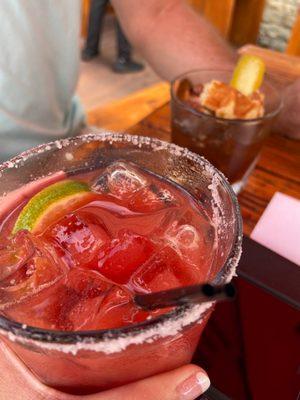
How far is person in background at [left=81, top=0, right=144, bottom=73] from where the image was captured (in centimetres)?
379

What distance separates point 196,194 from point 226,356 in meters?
0.27

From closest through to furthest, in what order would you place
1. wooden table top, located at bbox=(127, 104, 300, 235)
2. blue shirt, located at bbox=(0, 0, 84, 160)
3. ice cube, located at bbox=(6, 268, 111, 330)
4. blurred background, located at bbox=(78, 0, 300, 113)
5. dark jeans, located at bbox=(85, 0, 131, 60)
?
ice cube, located at bbox=(6, 268, 111, 330), wooden table top, located at bbox=(127, 104, 300, 235), blue shirt, located at bbox=(0, 0, 84, 160), blurred background, located at bbox=(78, 0, 300, 113), dark jeans, located at bbox=(85, 0, 131, 60)

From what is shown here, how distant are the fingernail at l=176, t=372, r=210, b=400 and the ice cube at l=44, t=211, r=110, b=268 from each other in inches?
6.7

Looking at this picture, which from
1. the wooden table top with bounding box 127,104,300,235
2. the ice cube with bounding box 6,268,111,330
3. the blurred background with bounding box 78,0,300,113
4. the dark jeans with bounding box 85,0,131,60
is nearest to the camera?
the ice cube with bounding box 6,268,111,330

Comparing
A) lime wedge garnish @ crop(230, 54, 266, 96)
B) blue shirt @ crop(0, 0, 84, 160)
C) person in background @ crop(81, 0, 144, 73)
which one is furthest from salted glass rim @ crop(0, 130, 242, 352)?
person in background @ crop(81, 0, 144, 73)

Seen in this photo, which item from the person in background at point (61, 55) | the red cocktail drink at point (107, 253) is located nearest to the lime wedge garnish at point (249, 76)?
the person in background at point (61, 55)

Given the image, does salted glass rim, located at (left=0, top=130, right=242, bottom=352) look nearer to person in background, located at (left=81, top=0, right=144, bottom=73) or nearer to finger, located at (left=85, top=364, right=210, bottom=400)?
finger, located at (left=85, top=364, right=210, bottom=400)

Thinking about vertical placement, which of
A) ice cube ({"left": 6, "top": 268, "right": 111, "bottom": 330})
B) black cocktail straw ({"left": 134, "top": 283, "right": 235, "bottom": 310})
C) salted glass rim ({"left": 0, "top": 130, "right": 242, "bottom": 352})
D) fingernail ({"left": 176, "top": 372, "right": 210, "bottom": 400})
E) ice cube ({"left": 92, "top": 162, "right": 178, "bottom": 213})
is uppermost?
black cocktail straw ({"left": 134, "top": 283, "right": 235, "bottom": 310})

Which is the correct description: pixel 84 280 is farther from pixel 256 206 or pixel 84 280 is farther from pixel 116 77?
pixel 116 77

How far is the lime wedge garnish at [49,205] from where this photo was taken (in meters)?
0.56

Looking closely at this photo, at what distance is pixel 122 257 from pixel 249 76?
677 mm

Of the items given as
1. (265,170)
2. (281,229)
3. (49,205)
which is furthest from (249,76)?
(49,205)

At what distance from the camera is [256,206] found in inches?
36.8

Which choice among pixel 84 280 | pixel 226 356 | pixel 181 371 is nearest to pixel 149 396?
pixel 181 371
